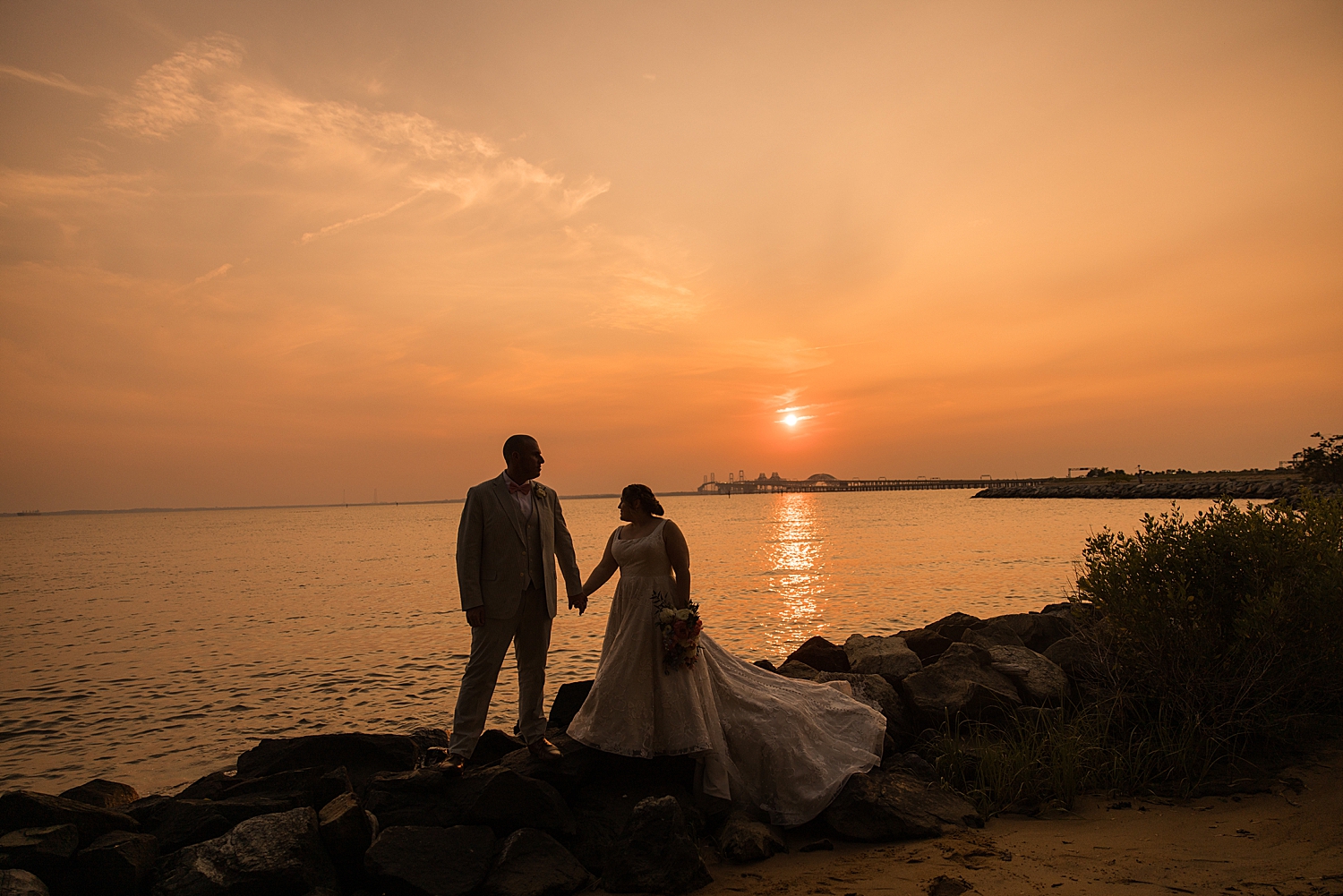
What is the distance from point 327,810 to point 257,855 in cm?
70

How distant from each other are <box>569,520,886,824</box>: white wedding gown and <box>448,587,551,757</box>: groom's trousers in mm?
695

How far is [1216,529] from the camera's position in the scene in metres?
6.98

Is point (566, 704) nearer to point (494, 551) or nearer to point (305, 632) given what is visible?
point (494, 551)

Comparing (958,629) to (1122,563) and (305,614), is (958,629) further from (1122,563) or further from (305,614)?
(305,614)

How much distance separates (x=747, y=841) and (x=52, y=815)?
528 cm

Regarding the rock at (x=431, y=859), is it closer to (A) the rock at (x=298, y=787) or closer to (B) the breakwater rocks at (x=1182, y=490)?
(A) the rock at (x=298, y=787)

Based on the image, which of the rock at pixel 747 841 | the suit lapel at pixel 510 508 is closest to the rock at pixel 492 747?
the suit lapel at pixel 510 508

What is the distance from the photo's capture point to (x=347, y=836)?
5.45m

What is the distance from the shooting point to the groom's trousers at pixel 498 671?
6.64m

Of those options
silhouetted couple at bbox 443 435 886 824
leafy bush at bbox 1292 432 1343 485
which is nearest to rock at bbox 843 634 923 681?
silhouetted couple at bbox 443 435 886 824

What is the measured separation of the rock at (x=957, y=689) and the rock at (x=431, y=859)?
15.2 ft

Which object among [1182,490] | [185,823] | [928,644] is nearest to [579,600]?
[185,823]

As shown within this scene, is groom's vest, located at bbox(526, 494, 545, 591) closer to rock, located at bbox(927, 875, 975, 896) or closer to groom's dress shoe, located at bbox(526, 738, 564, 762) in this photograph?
groom's dress shoe, located at bbox(526, 738, 564, 762)

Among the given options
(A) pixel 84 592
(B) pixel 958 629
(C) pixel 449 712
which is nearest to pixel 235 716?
(C) pixel 449 712
